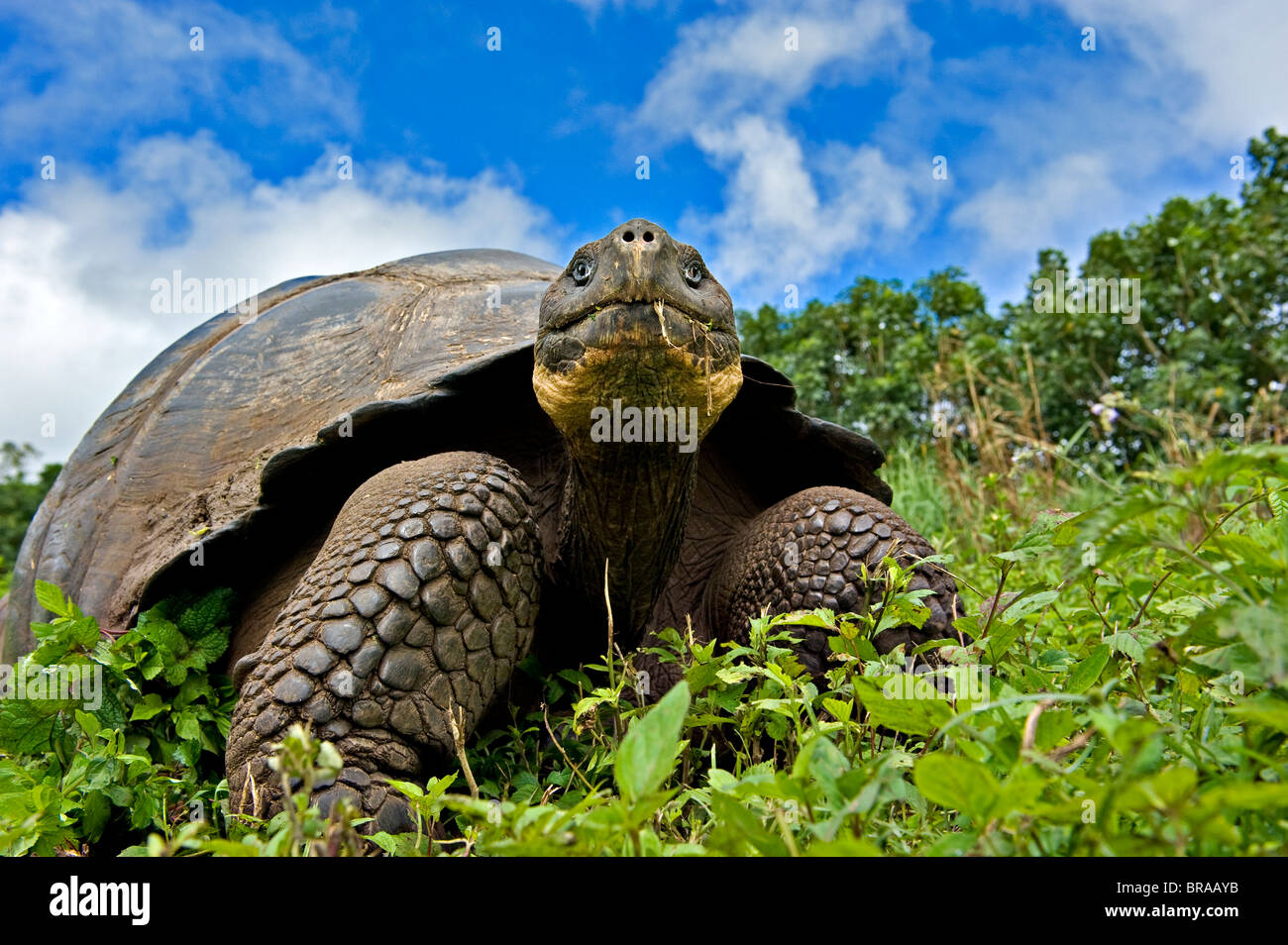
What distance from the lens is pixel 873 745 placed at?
1658 mm

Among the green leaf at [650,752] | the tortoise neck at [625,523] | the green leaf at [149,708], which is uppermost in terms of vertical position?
the tortoise neck at [625,523]

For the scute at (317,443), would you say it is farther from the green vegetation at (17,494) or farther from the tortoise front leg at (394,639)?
the green vegetation at (17,494)

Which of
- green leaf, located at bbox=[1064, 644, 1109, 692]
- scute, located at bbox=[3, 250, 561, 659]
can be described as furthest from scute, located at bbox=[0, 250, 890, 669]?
green leaf, located at bbox=[1064, 644, 1109, 692]

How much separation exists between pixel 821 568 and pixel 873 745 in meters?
1.18

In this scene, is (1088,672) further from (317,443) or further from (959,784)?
(317,443)

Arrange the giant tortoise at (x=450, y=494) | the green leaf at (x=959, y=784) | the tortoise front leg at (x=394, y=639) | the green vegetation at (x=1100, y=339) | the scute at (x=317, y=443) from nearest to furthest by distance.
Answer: the green leaf at (x=959, y=784), the tortoise front leg at (x=394, y=639), the giant tortoise at (x=450, y=494), the scute at (x=317, y=443), the green vegetation at (x=1100, y=339)

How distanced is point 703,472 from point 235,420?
1.86m

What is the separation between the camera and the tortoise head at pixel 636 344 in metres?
2.16

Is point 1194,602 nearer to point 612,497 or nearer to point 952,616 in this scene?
point 952,616

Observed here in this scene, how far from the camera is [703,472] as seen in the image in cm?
355

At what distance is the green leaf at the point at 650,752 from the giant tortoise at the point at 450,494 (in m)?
0.93

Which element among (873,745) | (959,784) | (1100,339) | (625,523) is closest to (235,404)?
(625,523)

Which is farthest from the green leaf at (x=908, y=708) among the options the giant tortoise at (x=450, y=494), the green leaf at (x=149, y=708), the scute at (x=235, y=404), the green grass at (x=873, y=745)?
the green leaf at (x=149, y=708)

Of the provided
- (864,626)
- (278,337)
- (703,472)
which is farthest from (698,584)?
(278,337)
